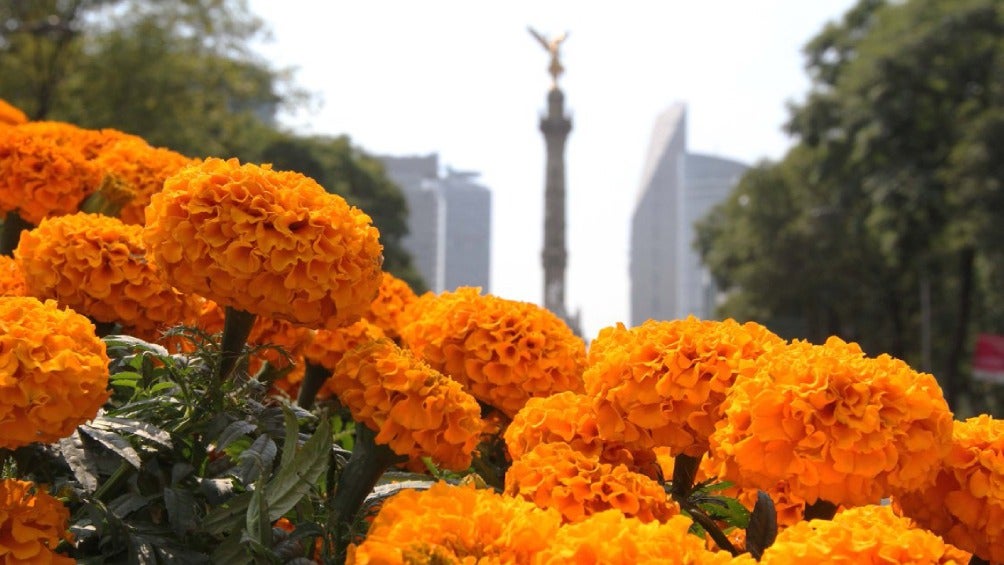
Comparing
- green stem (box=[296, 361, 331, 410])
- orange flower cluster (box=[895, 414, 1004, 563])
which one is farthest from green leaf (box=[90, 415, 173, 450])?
orange flower cluster (box=[895, 414, 1004, 563])

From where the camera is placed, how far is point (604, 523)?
138cm

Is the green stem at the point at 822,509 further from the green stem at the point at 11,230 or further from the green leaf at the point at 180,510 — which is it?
the green stem at the point at 11,230

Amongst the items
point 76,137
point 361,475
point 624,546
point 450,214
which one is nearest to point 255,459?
point 361,475

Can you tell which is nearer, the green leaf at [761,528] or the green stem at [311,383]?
the green leaf at [761,528]

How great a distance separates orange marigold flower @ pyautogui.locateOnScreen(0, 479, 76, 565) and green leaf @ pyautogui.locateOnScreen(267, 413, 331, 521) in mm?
352

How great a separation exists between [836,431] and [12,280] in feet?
6.23

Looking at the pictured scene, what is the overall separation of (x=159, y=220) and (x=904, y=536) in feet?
4.54

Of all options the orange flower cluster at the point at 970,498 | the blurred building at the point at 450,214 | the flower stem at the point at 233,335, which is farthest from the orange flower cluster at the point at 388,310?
the blurred building at the point at 450,214

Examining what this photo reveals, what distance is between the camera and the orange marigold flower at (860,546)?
136cm

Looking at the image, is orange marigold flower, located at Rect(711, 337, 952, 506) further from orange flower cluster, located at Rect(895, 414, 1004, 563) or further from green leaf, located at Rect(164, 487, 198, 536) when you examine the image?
green leaf, located at Rect(164, 487, 198, 536)

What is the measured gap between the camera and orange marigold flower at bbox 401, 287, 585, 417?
2465mm

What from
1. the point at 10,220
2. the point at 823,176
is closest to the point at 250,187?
the point at 10,220

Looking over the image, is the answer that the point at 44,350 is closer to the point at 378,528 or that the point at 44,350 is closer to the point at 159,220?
the point at 159,220

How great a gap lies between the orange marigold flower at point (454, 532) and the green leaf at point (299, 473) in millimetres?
224
